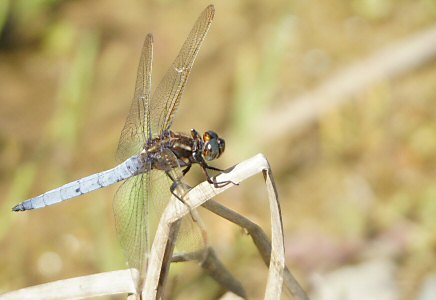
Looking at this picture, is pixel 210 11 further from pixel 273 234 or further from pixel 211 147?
pixel 273 234

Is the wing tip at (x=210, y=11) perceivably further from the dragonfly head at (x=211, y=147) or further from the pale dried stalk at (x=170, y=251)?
the pale dried stalk at (x=170, y=251)

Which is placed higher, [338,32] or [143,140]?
[338,32]

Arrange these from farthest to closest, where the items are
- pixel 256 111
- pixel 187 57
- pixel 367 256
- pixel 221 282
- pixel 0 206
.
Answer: pixel 256 111 < pixel 0 206 < pixel 367 256 < pixel 187 57 < pixel 221 282

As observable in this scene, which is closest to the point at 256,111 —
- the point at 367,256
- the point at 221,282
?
the point at 367,256

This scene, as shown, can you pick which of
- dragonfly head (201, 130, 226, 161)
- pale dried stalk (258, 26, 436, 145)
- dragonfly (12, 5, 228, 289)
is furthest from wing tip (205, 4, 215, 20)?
pale dried stalk (258, 26, 436, 145)

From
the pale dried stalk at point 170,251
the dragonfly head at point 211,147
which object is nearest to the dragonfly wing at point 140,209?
the dragonfly head at point 211,147

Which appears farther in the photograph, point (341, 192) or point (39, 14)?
point (39, 14)

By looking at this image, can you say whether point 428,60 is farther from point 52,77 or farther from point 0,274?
point 0,274

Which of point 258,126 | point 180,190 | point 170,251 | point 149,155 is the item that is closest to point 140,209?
point 149,155
